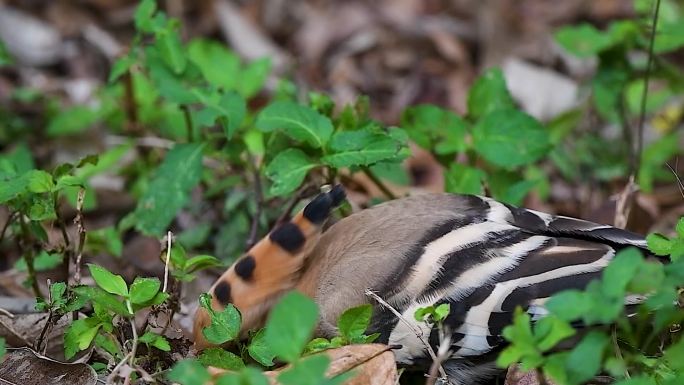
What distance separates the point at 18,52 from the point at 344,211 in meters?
3.26

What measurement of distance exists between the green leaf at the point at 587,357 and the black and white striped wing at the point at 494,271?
524mm

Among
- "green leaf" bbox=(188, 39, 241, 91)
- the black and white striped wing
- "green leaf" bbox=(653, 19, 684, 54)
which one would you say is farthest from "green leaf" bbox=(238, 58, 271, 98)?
"green leaf" bbox=(653, 19, 684, 54)

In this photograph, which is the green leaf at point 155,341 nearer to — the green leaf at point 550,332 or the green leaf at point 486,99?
the green leaf at point 550,332

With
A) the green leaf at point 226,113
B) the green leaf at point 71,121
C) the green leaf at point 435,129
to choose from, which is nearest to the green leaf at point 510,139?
the green leaf at point 435,129

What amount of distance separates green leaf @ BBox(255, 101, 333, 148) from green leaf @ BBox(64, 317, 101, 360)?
0.88 meters

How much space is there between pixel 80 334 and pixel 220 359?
371mm

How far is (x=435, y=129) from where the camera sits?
3689 millimetres

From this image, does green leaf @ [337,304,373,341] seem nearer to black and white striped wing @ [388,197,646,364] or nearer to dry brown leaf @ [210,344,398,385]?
dry brown leaf @ [210,344,398,385]

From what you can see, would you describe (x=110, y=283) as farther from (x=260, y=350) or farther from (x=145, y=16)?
(x=145, y=16)

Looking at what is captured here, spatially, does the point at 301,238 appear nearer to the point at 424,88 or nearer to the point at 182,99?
the point at 182,99

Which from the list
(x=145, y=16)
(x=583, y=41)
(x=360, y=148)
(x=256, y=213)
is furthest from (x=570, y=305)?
(x=583, y=41)

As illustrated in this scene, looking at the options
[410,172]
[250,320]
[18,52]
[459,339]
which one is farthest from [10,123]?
[459,339]

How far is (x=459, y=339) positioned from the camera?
2672 mm

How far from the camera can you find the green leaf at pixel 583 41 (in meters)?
4.13
